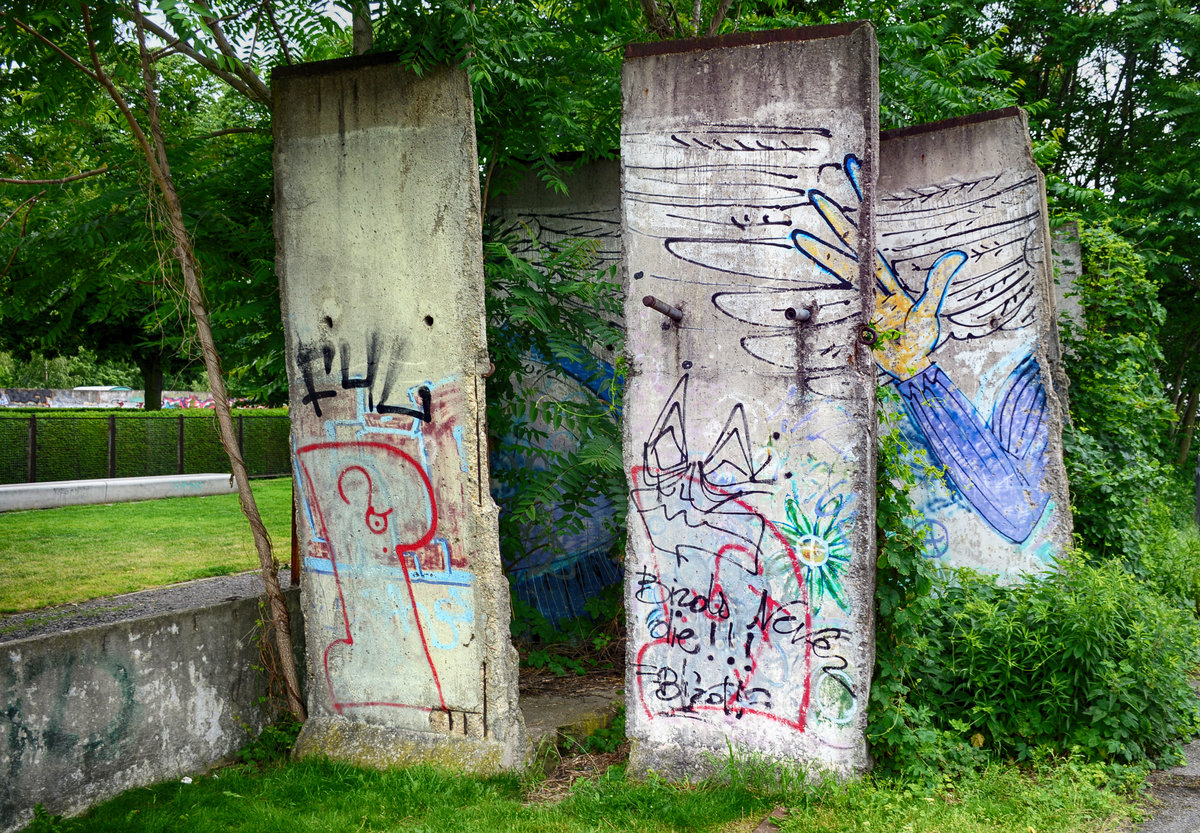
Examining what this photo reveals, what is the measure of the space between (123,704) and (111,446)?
50.0 ft

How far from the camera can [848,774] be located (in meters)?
4.31

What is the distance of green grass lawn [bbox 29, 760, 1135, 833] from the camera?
156 inches

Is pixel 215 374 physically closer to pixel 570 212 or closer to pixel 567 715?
pixel 567 715

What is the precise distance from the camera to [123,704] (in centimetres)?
441

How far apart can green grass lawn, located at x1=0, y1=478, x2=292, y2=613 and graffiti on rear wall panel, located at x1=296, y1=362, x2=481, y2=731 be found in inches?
192

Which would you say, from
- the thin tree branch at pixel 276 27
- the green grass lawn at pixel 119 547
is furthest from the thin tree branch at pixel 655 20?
the green grass lawn at pixel 119 547

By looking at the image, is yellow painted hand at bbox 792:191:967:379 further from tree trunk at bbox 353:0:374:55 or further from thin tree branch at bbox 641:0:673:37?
tree trunk at bbox 353:0:374:55

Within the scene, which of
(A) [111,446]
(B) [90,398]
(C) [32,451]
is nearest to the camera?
(C) [32,451]

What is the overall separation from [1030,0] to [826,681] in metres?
13.7

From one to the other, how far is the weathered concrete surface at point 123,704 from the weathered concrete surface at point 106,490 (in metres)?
11.6

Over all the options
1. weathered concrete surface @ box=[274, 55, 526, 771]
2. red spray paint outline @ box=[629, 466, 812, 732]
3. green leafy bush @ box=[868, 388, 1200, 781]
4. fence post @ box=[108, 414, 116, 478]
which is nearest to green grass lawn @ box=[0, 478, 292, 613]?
fence post @ box=[108, 414, 116, 478]

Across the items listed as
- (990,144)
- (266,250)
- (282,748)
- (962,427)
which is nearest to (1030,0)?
(990,144)

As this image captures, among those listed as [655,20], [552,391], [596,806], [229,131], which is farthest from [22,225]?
[655,20]

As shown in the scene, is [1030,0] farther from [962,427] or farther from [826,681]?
[826,681]
